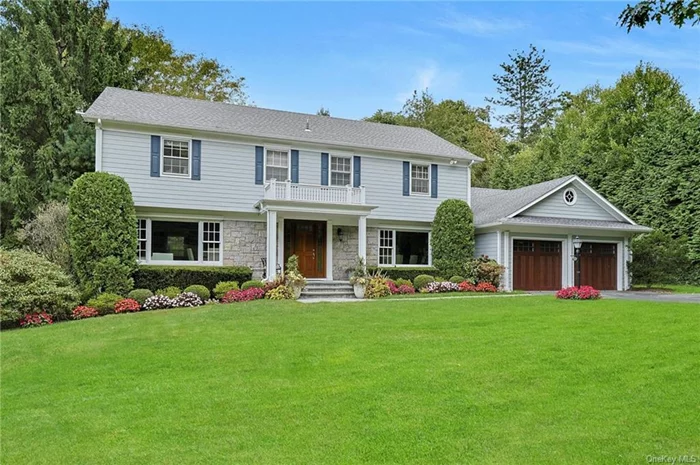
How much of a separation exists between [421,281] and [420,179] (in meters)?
4.52

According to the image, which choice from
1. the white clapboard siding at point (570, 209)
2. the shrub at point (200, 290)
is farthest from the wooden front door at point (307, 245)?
the white clapboard siding at point (570, 209)

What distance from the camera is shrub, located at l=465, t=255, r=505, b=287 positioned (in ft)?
62.0

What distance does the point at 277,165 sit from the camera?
18.7 meters

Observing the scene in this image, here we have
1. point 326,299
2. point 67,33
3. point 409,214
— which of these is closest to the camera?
point 326,299

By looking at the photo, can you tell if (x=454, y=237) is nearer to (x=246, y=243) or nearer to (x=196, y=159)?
(x=246, y=243)

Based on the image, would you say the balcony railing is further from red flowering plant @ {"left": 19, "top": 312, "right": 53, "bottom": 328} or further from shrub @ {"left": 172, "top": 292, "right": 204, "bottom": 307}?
red flowering plant @ {"left": 19, "top": 312, "right": 53, "bottom": 328}

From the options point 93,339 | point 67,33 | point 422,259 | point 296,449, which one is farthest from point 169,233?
point 296,449

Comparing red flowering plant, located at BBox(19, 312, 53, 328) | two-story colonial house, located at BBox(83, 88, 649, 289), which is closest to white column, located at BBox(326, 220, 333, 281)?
two-story colonial house, located at BBox(83, 88, 649, 289)

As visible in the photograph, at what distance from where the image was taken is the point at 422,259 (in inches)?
810

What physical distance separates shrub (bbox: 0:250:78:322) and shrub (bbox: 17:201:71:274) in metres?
2.40

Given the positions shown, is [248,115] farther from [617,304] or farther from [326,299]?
[617,304]

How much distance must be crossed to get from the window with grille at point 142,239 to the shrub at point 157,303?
106 inches

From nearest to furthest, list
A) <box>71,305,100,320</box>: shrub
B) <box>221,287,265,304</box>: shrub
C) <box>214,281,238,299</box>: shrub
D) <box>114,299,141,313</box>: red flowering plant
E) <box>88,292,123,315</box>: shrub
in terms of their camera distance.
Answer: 1. <box>71,305,100,320</box>: shrub
2. <box>88,292,123,315</box>: shrub
3. <box>114,299,141,313</box>: red flowering plant
4. <box>221,287,265,304</box>: shrub
5. <box>214,281,238,299</box>: shrub

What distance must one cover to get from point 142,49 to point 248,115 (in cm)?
1471
